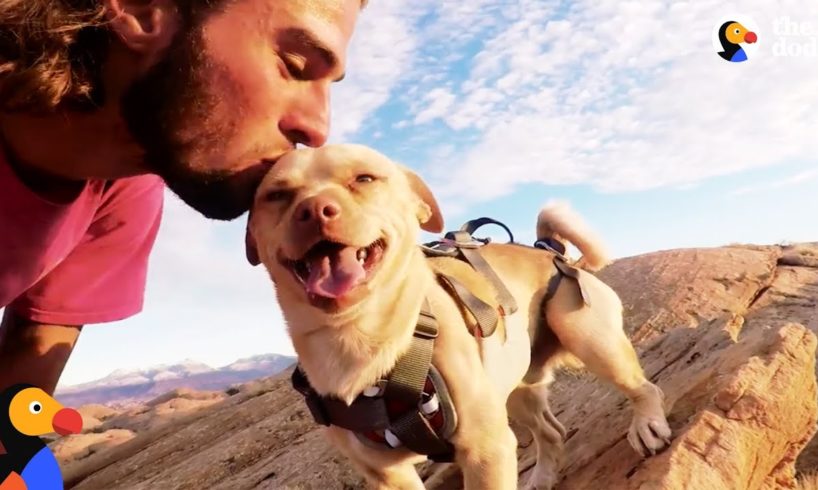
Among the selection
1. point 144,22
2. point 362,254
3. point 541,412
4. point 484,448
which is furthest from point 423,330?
point 541,412

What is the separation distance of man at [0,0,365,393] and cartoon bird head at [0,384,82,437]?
1.83 ft

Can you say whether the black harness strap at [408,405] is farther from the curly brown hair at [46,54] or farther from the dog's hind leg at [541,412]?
the curly brown hair at [46,54]

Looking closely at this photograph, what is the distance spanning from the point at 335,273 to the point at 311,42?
127cm

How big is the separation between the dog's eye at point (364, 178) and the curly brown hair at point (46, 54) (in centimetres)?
132

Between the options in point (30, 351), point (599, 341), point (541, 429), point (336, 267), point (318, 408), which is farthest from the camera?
point (541, 429)

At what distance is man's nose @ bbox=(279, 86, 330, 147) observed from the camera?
343 cm

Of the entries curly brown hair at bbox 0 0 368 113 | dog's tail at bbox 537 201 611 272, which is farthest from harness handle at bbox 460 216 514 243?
curly brown hair at bbox 0 0 368 113

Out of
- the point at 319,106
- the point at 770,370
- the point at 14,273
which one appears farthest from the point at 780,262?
the point at 14,273

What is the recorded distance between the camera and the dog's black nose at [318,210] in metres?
2.77

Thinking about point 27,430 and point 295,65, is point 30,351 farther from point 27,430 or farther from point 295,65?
point 295,65

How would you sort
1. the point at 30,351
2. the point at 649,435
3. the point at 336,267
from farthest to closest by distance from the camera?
the point at 649,435 → the point at 30,351 → the point at 336,267

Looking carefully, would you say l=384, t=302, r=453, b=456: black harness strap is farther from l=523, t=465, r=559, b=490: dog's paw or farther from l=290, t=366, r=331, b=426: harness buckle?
l=523, t=465, r=559, b=490: dog's paw

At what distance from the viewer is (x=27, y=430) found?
3340 millimetres

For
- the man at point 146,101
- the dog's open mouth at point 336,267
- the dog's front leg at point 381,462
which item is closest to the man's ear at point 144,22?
the man at point 146,101
